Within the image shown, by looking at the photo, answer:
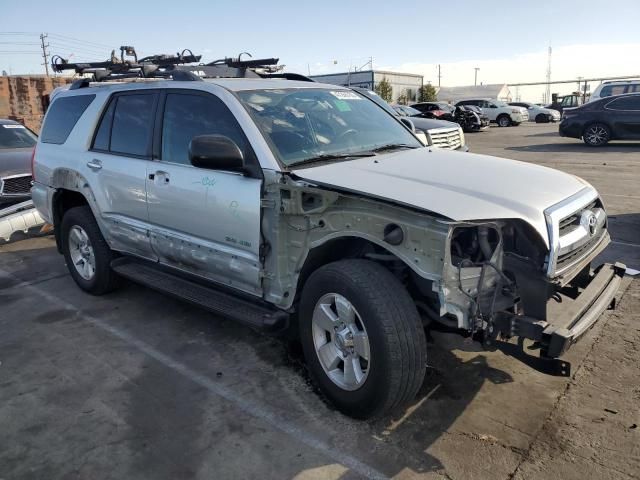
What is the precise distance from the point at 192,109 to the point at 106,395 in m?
2.15

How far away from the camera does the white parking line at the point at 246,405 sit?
283 centimetres

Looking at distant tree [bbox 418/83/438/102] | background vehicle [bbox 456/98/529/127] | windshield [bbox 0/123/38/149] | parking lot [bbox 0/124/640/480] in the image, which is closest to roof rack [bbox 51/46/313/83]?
parking lot [bbox 0/124/640/480]

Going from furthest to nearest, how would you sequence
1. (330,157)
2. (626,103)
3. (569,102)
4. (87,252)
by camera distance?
(569,102) → (626,103) → (87,252) → (330,157)

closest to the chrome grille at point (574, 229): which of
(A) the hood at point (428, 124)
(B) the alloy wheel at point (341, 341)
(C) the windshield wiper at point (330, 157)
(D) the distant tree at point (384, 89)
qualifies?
(B) the alloy wheel at point (341, 341)

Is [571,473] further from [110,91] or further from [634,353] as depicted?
[110,91]

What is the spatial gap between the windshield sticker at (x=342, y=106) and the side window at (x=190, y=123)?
38.0 inches

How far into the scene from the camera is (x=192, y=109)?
13.4ft

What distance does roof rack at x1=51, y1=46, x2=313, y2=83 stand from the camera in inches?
195

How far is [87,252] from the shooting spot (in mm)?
5367

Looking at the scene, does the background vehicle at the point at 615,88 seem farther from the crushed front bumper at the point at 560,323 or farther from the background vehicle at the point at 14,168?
the crushed front bumper at the point at 560,323

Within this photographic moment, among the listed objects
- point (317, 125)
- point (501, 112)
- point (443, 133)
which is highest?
point (317, 125)

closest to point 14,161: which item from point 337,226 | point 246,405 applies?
point 246,405

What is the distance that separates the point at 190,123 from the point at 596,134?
1598 centimetres

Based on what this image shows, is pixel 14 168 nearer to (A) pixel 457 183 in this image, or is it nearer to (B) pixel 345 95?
(B) pixel 345 95
